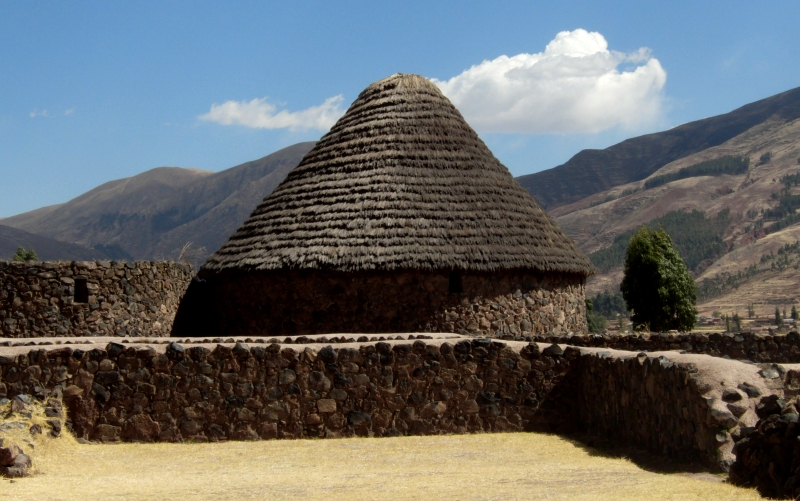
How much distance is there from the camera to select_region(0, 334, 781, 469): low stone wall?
A: 31.0 ft

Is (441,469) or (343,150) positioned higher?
(343,150)

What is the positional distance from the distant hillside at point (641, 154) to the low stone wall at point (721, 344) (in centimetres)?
14548

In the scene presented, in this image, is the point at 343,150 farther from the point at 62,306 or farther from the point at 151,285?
the point at 62,306

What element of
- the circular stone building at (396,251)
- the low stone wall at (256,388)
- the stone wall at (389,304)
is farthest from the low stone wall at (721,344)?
the low stone wall at (256,388)

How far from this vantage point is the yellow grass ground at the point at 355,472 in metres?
6.58

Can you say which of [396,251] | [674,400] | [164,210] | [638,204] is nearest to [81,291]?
[396,251]

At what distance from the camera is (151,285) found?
16922mm

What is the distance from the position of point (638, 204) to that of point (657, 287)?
356 ft

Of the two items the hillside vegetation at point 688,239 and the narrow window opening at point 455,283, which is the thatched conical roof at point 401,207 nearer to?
the narrow window opening at point 455,283

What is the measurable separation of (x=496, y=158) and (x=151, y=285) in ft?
26.3

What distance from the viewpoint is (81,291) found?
15836mm

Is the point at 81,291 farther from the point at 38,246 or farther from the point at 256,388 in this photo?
the point at 38,246

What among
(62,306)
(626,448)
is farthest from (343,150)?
(626,448)

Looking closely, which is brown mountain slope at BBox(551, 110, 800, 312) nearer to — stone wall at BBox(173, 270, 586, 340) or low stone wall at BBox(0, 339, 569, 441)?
stone wall at BBox(173, 270, 586, 340)
